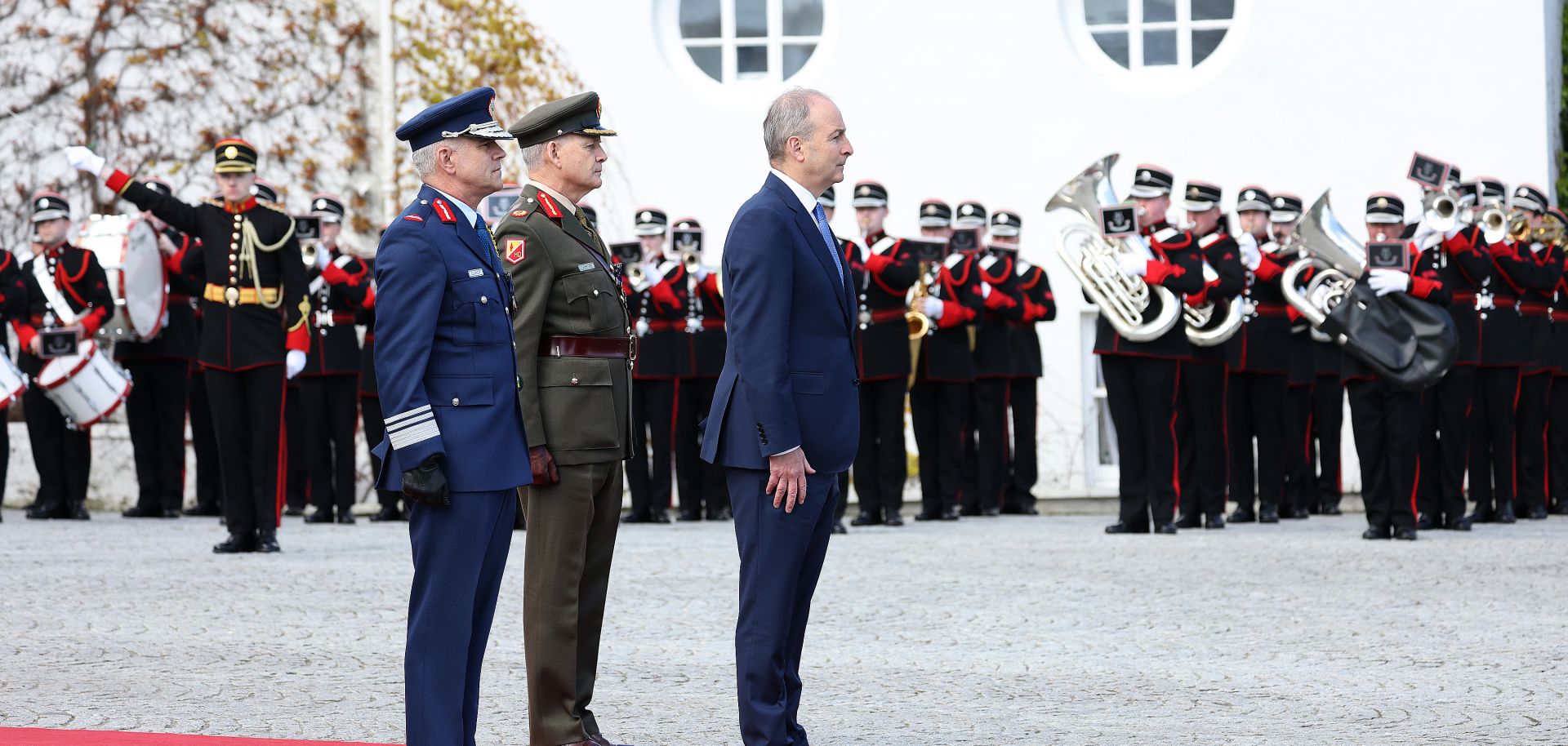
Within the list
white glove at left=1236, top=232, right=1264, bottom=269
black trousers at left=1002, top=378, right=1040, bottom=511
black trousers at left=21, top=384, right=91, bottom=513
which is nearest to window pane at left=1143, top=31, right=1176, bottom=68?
black trousers at left=1002, top=378, right=1040, bottom=511

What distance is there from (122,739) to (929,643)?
299cm

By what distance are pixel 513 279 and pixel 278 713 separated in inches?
58.5

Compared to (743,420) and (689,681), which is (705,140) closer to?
(689,681)

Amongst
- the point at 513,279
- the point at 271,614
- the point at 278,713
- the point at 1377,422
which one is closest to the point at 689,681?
the point at 278,713

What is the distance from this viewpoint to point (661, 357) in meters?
13.8

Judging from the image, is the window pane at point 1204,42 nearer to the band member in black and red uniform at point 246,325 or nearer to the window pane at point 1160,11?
the window pane at point 1160,11

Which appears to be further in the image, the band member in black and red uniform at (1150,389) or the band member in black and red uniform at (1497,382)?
the band member in black and red uniform at (1497,382)

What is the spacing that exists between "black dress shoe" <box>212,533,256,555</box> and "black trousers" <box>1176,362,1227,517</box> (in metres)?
5.63

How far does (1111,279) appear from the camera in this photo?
39.5ft

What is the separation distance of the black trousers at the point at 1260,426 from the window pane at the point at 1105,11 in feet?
14.6

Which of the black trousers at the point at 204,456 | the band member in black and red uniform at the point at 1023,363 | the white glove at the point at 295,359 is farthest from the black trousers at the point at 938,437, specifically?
the black trousers at the point at 204,456

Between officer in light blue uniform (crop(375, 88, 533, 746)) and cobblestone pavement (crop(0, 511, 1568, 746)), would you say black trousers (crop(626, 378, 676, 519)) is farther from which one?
officer in light blue uniform (crop(375, 88, 533, 746))

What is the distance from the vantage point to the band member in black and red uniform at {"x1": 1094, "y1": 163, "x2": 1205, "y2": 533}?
1204 cm

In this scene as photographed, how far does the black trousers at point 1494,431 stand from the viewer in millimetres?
13062
